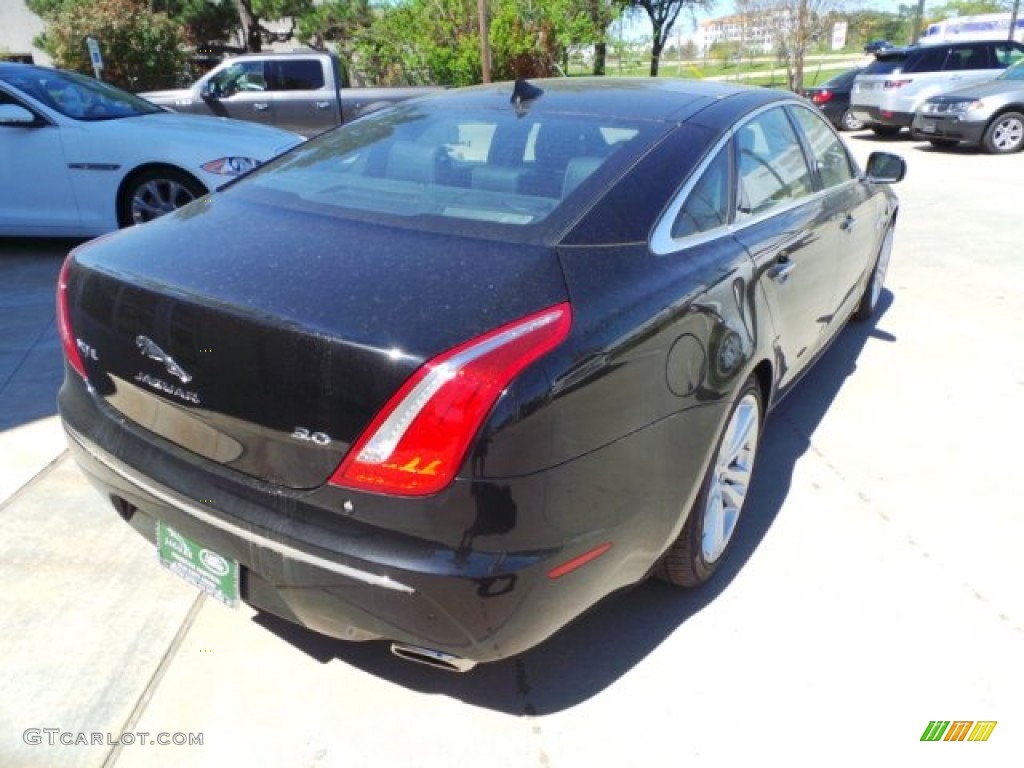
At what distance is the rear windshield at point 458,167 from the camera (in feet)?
7.40

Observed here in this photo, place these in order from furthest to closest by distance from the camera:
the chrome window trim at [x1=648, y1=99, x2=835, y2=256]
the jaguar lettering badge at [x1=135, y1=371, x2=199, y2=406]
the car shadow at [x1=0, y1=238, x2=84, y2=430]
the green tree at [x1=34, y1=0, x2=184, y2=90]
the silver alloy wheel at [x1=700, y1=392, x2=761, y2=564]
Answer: the green tree at [x1=34, y1=0, x2=184, y2=90], the car shadow at [x1=0, y1=238, x2=84, y2=430], the silver alloy wheel at [x1=700, y1=392, x2=761, y2=564], the chrome window trim at [x1=648, y1=99, x2=835, y2=256], the jaguar lettering badge at [x1=135, y1=371, x2=199, y2=406]

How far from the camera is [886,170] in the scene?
14.1 ft

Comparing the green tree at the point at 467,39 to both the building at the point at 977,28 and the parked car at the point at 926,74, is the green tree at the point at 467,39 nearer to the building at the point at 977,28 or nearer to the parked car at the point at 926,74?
the parked car at the point at 926,74

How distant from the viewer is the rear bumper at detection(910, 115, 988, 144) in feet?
40.2

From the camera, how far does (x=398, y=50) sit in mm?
17266

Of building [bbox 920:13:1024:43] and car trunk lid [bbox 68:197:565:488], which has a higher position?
building [bbox 920:13:1024:43]

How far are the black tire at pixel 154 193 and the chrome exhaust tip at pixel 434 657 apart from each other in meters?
5.01

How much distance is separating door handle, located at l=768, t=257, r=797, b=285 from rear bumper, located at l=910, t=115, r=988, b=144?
38.2ft

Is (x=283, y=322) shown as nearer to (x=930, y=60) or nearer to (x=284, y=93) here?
(x=284, y=93)

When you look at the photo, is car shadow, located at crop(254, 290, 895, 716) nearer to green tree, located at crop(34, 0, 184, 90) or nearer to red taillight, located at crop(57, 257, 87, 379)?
red taillight, located at crop(57, 257, 87, 379)

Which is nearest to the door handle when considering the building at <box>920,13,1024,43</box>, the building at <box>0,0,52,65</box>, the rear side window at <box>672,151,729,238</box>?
the rear side window at <box>672,151,729,238</box>

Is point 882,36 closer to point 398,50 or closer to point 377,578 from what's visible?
point 398,50

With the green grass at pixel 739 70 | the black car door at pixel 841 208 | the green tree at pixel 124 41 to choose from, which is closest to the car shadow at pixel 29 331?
the black car door at pixel 841 208

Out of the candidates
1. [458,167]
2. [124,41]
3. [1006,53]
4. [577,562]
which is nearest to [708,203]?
[458,167]
